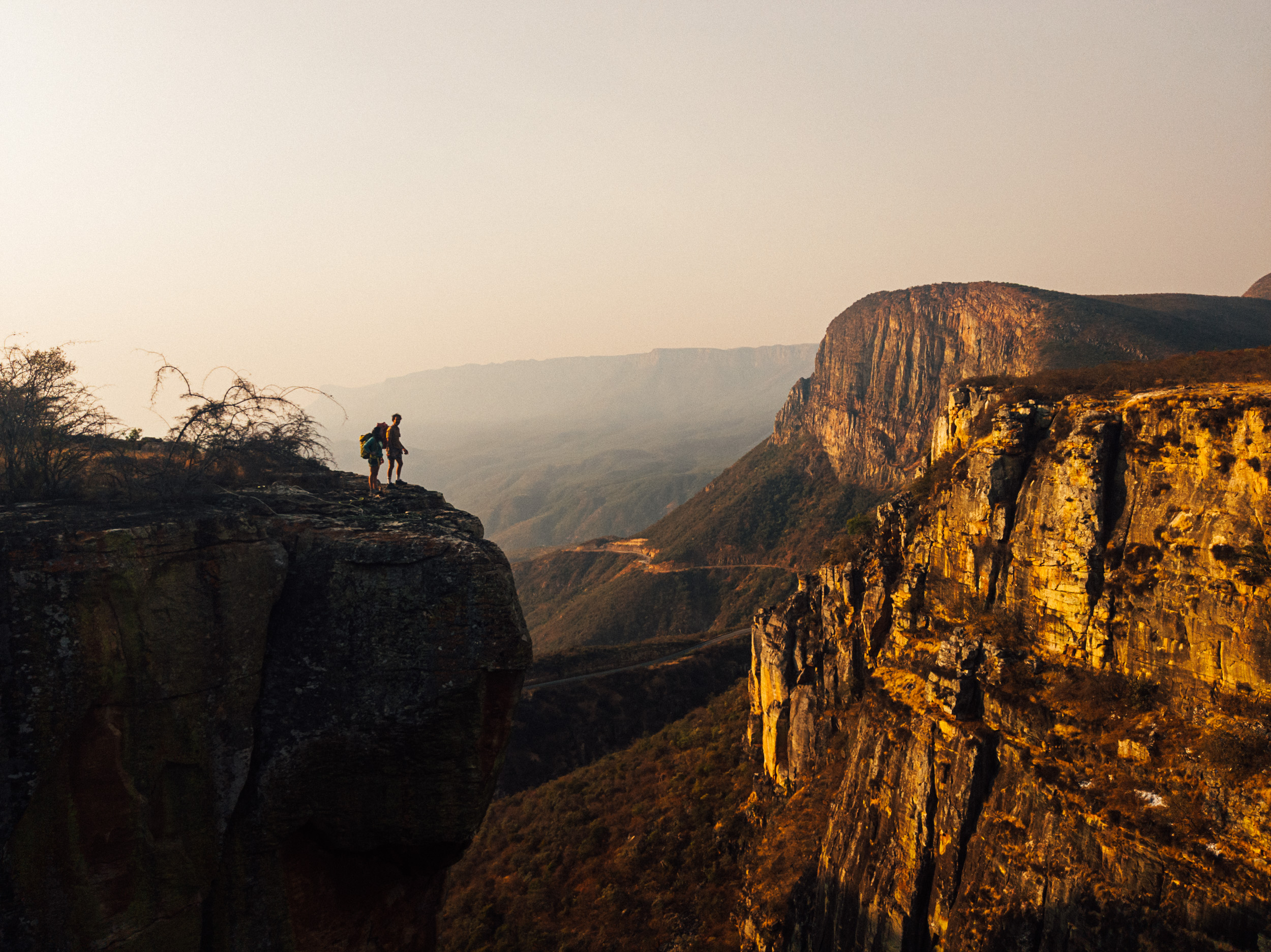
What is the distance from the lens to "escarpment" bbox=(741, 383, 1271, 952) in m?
23.5

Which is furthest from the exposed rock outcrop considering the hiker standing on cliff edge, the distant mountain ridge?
the hiker standing on cliff edge

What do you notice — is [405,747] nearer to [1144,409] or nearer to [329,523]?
[329,523]

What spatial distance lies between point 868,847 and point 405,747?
1225 inches

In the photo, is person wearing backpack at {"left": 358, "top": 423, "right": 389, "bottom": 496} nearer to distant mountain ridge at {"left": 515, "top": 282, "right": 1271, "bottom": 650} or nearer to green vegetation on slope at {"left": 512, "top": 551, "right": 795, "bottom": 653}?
green vegetation on slope at {"left": 512, "top": 551, "right": 795, "bottom": 653}

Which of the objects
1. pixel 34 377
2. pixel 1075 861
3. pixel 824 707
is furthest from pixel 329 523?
pixel 824 707

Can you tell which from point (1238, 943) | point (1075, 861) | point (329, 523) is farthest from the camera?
point (1075, 861)

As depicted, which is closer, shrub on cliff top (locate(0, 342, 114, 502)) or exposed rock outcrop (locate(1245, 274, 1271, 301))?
shrub on cliff top (locate(0, 342, 114, 502))

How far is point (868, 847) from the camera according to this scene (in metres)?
32.8

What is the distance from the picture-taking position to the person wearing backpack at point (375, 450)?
632 inches

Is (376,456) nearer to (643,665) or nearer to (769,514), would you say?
(643,665)

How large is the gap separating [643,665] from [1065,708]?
55283 mm

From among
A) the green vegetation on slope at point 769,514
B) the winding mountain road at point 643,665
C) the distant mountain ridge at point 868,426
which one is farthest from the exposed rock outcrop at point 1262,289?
the winding mountain road at point 643,665

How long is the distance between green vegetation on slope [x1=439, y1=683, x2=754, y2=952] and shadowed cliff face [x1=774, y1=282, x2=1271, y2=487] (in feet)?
320

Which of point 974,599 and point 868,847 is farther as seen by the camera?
point 974,599
